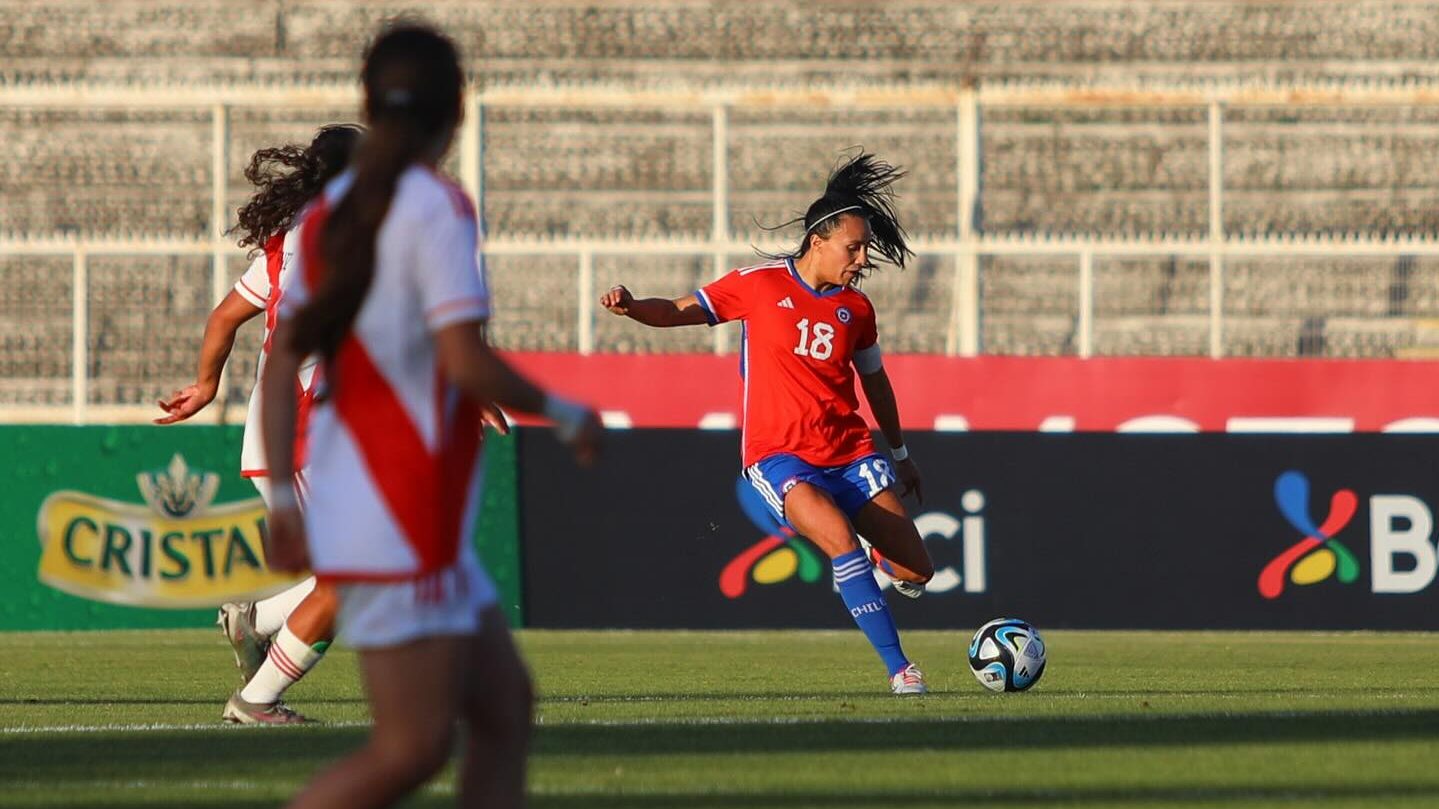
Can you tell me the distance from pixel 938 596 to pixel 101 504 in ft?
17.7

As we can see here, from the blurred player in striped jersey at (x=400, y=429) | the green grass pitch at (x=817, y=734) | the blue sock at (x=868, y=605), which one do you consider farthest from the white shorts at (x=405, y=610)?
the blue sock at (x=868, y=605)

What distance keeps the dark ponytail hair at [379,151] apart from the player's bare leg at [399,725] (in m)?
0.56

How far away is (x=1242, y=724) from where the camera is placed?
8.19 metres

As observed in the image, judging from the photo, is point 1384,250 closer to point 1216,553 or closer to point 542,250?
point 1216,553

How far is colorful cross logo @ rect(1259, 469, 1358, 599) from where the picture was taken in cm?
1502

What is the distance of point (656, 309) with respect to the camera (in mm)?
9914

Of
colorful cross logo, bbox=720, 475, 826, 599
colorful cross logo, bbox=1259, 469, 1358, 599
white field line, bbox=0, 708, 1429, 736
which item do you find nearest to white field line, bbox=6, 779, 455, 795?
white field line, bbox=0, 708, 1429, 736

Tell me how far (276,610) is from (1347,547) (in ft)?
27.9

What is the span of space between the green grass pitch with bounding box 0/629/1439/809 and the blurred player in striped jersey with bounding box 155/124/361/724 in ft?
0.63

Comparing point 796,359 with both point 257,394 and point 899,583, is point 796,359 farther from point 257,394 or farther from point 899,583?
point 257,394

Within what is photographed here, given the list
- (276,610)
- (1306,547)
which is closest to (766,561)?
(1306,547)

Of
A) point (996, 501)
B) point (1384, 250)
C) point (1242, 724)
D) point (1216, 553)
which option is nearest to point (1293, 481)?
point (1216, 553)

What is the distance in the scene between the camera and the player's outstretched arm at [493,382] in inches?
164

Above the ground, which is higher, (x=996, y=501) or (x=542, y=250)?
(x=542, y=250)
